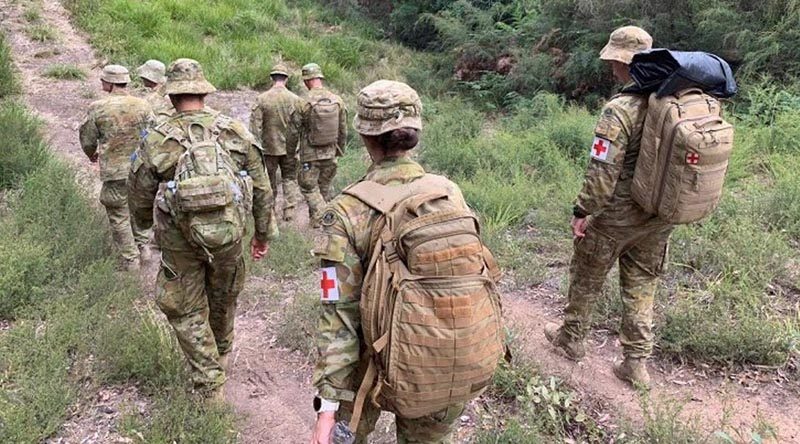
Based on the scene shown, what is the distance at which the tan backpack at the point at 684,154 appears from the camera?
125 inches

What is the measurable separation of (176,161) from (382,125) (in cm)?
183

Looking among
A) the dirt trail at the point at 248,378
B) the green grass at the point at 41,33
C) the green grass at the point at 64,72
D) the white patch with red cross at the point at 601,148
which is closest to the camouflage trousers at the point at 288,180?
the dirt trail at the point at 248,378

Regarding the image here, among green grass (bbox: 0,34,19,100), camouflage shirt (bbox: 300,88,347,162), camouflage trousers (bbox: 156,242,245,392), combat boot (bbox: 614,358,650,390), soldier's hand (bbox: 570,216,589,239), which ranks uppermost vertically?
soldier's hand (bbox: 570,216,589,239)

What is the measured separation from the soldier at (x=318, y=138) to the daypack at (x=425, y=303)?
5079mm

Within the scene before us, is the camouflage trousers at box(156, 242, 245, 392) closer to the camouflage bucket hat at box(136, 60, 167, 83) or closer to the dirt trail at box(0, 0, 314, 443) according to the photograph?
the dirt trail at box(0, 0, 314, 443)

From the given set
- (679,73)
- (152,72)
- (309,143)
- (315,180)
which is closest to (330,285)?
(679,73)

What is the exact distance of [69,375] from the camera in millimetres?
3713

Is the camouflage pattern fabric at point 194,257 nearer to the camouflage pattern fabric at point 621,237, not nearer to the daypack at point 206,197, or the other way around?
the daypack at point 206,197

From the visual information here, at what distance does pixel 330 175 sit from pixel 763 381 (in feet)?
17.3

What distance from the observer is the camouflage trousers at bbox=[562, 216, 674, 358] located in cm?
373

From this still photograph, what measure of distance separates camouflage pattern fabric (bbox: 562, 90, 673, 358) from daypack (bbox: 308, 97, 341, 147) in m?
3.97

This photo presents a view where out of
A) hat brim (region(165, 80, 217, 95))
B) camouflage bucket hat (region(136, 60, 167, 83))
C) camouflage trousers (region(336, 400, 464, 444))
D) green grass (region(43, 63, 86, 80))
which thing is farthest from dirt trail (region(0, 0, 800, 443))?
green grass (region(43, 63, 86, 80))

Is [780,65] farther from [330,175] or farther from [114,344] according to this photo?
[114,344]

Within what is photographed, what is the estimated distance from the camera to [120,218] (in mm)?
5957
